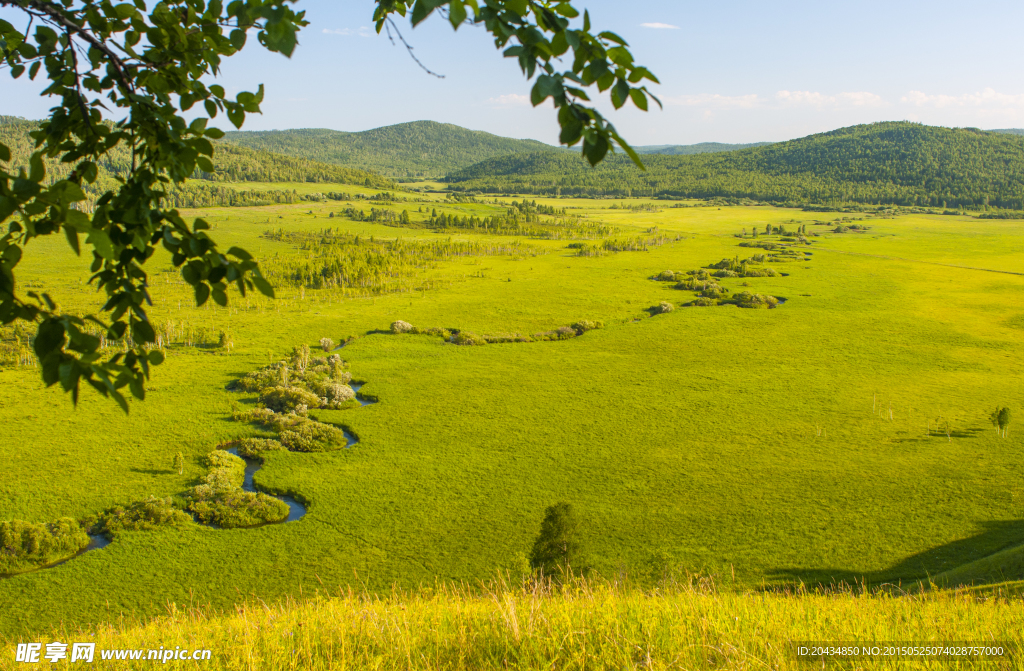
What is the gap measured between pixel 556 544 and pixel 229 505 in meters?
9.31

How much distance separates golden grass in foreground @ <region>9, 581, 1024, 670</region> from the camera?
3568 millimetres

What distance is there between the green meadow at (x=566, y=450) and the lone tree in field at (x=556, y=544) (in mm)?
1129

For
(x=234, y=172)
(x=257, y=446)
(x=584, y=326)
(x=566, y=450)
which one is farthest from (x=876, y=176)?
(x=257, y=446)

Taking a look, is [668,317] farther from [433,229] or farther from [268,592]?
[433,229]

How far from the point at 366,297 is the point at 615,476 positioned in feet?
105

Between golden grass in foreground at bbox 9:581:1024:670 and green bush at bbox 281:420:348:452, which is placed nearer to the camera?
golden grass in foreground at bbox 9:581:1024:670

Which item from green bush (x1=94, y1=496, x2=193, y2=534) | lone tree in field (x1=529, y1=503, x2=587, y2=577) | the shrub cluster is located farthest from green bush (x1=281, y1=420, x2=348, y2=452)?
lone tree in field (x1=529, y1=503, x2=587, y2=577)

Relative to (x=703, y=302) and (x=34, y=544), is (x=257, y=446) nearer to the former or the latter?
(x=34, y=544)

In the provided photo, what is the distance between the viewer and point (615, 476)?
19.6m

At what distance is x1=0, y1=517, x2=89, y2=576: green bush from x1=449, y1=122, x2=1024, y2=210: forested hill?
12739cm

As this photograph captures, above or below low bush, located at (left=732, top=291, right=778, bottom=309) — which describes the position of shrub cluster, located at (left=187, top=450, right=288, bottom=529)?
below

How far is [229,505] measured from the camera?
1712 cm

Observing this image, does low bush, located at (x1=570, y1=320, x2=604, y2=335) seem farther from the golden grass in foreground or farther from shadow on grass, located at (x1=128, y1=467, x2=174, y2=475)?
the golden grass in foreground

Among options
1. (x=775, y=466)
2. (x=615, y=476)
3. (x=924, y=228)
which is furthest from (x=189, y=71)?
(x=924, y=228)
